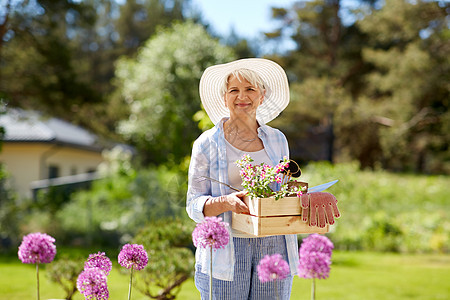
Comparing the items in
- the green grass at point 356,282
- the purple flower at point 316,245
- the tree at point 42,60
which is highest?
the tree at point 42,60

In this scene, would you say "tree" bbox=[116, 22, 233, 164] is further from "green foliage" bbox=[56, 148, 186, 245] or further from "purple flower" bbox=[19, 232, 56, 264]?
"purple flower" bbox=[19, 232, 56, 264]

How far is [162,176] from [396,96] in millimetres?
12856

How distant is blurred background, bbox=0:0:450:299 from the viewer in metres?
9.02

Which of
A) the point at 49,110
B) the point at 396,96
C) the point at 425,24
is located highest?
the point at 425,24

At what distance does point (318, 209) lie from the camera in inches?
72.5

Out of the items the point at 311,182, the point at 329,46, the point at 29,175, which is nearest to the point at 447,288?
the point at 311,182

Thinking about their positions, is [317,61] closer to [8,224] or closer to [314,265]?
[8,224]

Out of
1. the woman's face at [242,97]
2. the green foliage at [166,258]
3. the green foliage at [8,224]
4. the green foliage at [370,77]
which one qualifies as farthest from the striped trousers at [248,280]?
the green foliage at [370,77]

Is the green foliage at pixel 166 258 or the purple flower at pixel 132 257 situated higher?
the purple flower at pixel 132 257

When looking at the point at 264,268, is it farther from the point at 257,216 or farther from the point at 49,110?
the point at 49,110

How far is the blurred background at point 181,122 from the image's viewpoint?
902cm

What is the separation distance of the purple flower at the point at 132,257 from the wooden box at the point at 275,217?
516 mm

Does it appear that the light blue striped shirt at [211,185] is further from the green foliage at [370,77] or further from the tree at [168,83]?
the green foliage at [370,77]

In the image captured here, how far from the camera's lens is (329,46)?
22906mm
